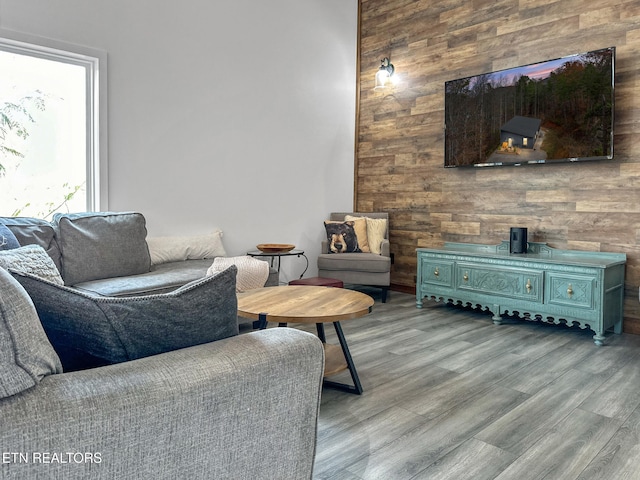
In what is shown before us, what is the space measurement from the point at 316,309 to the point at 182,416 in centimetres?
132

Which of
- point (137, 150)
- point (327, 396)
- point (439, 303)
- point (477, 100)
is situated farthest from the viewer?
point (439, 303)

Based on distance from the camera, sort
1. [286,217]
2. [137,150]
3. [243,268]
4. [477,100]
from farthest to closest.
A: [286,217], [477,100], [137,150], [243,268]

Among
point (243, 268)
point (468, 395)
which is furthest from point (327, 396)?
point (243, 268)

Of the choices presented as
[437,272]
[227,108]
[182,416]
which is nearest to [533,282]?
[437,272]

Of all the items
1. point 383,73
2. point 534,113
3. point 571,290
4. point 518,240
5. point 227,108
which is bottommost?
point 571,290

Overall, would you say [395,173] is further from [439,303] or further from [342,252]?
[439,303]

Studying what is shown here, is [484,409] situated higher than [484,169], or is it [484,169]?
[484,169]

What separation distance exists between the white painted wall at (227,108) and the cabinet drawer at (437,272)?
135 centimetres

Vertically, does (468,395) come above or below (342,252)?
below

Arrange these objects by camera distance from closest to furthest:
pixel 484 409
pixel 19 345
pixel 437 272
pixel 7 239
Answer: pixel 19 345, pixel 484 409, pixel 7 239, pixel 437 272

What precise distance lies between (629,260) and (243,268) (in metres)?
2.92

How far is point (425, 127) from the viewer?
4859 millimetres

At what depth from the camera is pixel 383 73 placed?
4.99 meters

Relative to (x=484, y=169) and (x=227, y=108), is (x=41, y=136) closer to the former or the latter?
(x=227, y=108)
